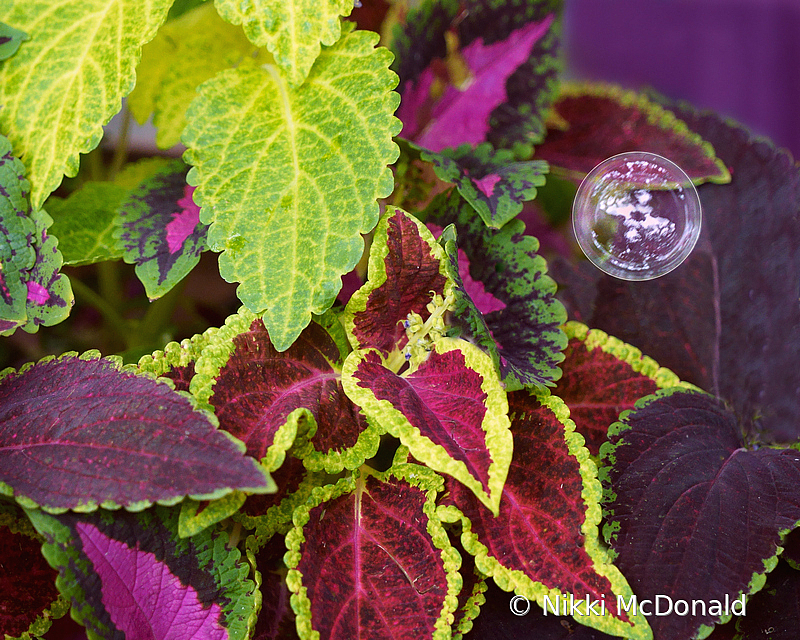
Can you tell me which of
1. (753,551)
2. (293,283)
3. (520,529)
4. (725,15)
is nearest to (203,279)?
(293,283)

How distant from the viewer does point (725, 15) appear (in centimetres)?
175

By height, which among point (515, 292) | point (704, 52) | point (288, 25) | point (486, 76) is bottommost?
point (704, 52)

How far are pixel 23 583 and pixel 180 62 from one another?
1.82ft

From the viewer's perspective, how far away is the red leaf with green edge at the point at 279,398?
1.76 ft

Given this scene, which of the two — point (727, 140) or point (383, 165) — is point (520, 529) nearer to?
point (383, 165)

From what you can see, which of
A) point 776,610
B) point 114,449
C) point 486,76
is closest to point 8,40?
point 114,449

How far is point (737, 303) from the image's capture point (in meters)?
0.78

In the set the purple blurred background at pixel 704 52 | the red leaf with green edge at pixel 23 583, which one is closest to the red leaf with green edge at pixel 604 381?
the red leaf with green edge at pixel 23 583

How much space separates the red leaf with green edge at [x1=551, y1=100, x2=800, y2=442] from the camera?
742 mm

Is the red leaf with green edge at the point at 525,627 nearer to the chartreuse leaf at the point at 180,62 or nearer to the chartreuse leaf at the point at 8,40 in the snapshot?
the chartreuse leaf at the point at 180,62

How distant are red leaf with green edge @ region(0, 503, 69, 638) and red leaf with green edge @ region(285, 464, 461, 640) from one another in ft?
0.74

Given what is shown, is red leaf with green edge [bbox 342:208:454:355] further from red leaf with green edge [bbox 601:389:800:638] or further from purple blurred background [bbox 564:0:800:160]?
purple blurred background [bbox 564:0:800:160]

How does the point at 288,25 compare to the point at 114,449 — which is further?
the point at 288,25

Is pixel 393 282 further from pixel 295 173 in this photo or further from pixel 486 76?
pixel 486 76
